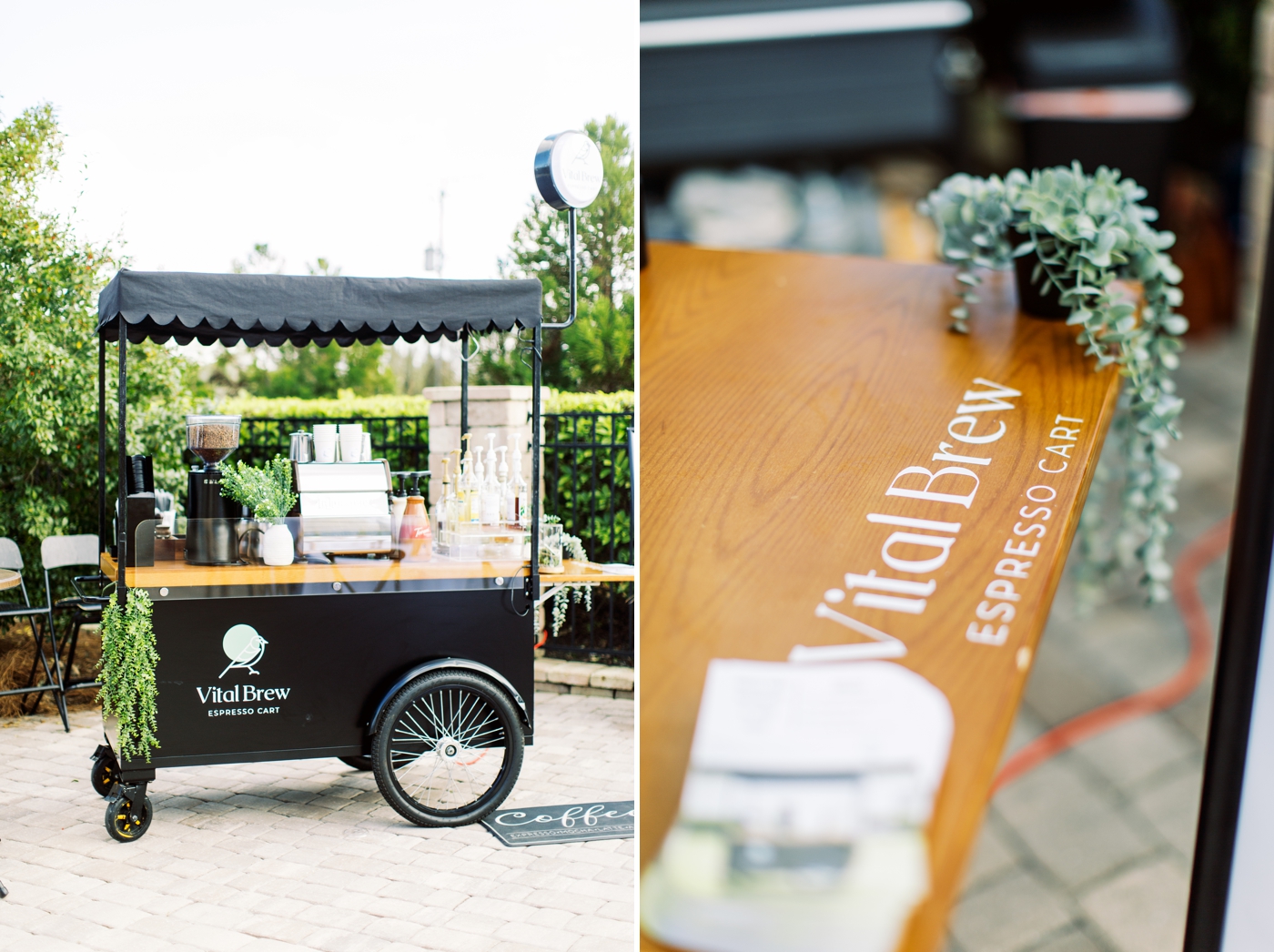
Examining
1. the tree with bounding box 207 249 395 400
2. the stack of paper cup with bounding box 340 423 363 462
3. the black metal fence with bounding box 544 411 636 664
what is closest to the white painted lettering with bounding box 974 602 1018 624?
the stack of paper cup with bounding box 340 423 363 462

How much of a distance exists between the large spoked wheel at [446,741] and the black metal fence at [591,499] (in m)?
1.48

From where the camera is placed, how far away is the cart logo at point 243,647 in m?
2.87

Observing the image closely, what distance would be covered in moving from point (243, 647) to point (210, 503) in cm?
50

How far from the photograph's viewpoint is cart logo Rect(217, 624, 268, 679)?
2873 millimetres

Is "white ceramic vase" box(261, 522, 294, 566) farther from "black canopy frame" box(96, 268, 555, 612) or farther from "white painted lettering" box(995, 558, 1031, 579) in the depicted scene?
"white painted lettering" box(995, 558, 1031, 579)

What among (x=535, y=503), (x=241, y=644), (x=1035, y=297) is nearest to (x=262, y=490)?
(x=241, y=644)

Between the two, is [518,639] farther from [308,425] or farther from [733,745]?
[308,425]

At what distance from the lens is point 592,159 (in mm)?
3451

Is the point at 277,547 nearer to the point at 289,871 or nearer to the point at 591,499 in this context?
the point at 289,871

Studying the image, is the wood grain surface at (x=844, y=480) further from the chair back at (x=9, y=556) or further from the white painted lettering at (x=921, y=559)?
the chair back at (x=9, y=556)

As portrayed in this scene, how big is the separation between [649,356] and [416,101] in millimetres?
6836

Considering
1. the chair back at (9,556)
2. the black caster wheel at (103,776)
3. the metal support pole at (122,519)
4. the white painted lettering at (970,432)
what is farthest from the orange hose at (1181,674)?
the chair back at (9,556)

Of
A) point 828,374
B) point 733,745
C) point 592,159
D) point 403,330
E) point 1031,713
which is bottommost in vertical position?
point 1031,713

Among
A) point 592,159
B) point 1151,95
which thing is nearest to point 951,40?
point 1151,95
